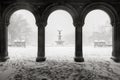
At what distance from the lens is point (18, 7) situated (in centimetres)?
811

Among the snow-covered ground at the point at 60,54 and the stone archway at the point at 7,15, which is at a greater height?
the stone archway at the point at 7,15

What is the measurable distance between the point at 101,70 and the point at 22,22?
24422mm

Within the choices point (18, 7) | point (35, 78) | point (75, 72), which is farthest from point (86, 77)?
point (18, 7)

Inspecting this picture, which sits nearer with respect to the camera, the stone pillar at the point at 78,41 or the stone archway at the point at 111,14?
the stone archway at the point at 111,14

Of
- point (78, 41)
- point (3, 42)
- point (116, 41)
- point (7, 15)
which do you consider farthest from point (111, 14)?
point (3, 42)

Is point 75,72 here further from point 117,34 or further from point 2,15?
point 2,15

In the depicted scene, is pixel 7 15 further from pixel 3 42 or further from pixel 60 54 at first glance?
pixel 60 54

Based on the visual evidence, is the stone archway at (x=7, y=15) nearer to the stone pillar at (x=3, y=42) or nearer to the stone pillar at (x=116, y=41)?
the stone pillar at (x=3, y=42)

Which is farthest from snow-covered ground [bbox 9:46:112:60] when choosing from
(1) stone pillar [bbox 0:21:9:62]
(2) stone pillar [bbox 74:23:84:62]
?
(1) stone pillar [bbox 0:21:9:62]

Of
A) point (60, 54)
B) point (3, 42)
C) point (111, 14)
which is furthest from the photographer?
point (60, 54)

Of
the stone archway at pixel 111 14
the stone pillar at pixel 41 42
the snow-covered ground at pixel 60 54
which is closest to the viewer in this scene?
the stone archway at pixel 111 14

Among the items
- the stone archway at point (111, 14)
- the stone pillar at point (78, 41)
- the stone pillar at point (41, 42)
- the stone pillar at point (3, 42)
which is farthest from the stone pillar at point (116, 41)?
the stone pillar at point (3, 42)

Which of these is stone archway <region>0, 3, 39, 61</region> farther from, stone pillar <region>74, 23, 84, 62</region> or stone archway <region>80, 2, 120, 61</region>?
stone archway <region>80, 2, 120, 61</region>

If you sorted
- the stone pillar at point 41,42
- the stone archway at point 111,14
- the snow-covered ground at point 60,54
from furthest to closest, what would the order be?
the snow-covered ground at point 60,54 → the stone pillar at point 41,42 → the stone archway at point 111,14
